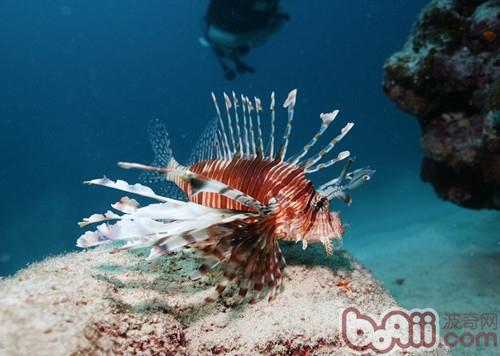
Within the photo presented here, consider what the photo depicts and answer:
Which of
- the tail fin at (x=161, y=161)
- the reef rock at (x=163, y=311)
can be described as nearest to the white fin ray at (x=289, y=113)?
the reef rock at (x=163, y=311)

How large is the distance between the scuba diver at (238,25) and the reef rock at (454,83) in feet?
14.9

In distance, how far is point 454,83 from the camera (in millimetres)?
5574

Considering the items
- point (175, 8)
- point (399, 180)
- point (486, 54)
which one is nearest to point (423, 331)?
Result: point (486, 54)

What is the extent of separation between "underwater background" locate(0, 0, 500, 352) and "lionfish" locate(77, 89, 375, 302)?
27.2 m

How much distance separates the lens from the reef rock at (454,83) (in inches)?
213

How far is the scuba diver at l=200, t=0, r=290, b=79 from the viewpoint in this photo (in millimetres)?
9492

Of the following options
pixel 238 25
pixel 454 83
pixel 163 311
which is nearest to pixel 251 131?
pixel 163 311

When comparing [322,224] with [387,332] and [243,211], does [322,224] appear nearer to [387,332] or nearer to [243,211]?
[243,211]

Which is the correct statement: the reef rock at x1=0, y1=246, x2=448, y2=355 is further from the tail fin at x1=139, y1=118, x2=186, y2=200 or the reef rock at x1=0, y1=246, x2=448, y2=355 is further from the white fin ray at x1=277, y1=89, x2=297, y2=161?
the tail fin at x1=139, y1=118, x2=186, y2=200

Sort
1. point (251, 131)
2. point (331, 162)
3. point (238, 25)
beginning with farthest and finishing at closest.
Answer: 1. point (238, 25)
2. point (251, 131)
3. point (331, 162)

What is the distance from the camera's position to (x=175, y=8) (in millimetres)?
86500

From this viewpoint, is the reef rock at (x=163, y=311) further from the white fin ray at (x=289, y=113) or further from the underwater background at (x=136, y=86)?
the underwater background at (x=136, y=86)

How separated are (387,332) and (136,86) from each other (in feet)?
288

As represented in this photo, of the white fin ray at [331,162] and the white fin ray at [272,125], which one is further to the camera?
the white fin ray at [272,125]
